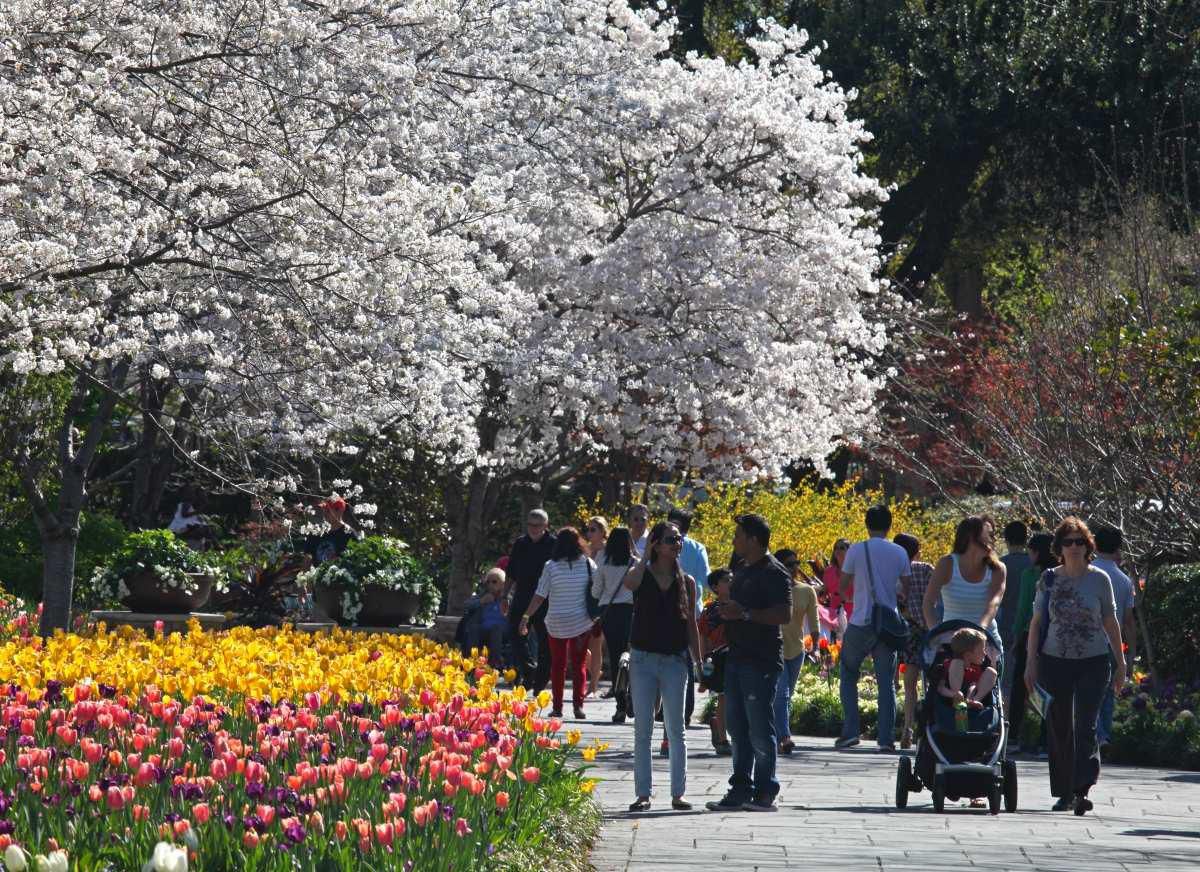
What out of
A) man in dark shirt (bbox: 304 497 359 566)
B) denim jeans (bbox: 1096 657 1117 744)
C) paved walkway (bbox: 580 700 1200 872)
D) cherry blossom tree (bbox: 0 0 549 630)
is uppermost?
cherry blossom tree (bbox: 0 0 549 630)

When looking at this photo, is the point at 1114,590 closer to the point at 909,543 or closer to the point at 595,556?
the point at 909,543

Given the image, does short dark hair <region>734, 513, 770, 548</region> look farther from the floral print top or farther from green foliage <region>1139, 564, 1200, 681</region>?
green foliage <region>1139, 564, 1200, 681</region>

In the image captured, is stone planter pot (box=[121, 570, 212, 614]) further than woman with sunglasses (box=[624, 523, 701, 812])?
Yes

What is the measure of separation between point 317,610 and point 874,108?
17.0 metres

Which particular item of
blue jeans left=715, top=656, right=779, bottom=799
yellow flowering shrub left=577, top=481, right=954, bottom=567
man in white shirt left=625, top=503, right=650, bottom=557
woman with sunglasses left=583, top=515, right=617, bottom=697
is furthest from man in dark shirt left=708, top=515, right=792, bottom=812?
yellow flowering shrub left=577, top=481, right=954, bottom=567

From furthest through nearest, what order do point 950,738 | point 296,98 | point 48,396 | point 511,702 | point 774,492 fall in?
1. point 774,492
2. point 48,396
3. point 296,98
4. point 950,738
5. point 511,702

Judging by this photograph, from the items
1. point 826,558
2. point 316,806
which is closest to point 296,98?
point 316,806

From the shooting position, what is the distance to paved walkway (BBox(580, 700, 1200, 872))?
8258 millimetres

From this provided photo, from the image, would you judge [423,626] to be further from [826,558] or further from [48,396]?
[826,558]

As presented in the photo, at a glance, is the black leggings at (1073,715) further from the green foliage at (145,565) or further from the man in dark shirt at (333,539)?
the green foliage at (145,565)

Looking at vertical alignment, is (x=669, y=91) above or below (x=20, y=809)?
above

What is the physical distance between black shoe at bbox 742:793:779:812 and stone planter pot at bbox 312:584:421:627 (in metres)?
9.48

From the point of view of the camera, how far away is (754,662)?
10.5 metres

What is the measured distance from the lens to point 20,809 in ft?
21.1
